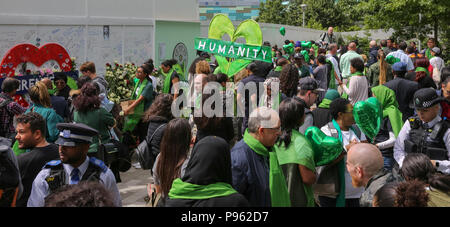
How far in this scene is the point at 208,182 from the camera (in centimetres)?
319

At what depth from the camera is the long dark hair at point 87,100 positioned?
6156 mm

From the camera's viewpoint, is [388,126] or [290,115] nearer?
[290,115]

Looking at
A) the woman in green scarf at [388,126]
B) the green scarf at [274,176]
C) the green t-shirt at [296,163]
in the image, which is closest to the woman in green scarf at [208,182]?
the green scarf at [274,176]

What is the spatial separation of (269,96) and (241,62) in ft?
4.58

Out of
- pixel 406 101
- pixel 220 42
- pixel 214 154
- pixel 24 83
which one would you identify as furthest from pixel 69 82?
pixel 214 154

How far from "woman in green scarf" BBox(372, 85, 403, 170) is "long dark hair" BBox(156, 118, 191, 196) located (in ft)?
9.85

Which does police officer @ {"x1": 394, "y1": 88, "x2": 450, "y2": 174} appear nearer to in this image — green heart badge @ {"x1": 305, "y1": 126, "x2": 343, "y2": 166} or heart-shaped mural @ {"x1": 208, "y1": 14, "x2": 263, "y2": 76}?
green heart badge @ {"x1": 305, "y1": 126, "x2": 343, "y2": 166}

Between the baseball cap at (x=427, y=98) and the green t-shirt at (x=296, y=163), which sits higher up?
the baseball cap at (x=427, y=98)

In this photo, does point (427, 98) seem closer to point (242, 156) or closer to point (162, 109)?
point (242, 156)

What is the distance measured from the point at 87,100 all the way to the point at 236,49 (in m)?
2.89

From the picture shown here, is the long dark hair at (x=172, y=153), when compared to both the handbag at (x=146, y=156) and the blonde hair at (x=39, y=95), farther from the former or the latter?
the blonde hair at (x=39, y=95)

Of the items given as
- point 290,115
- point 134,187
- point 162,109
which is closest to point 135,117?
→ point 134,187

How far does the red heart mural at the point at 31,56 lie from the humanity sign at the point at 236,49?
365cm
